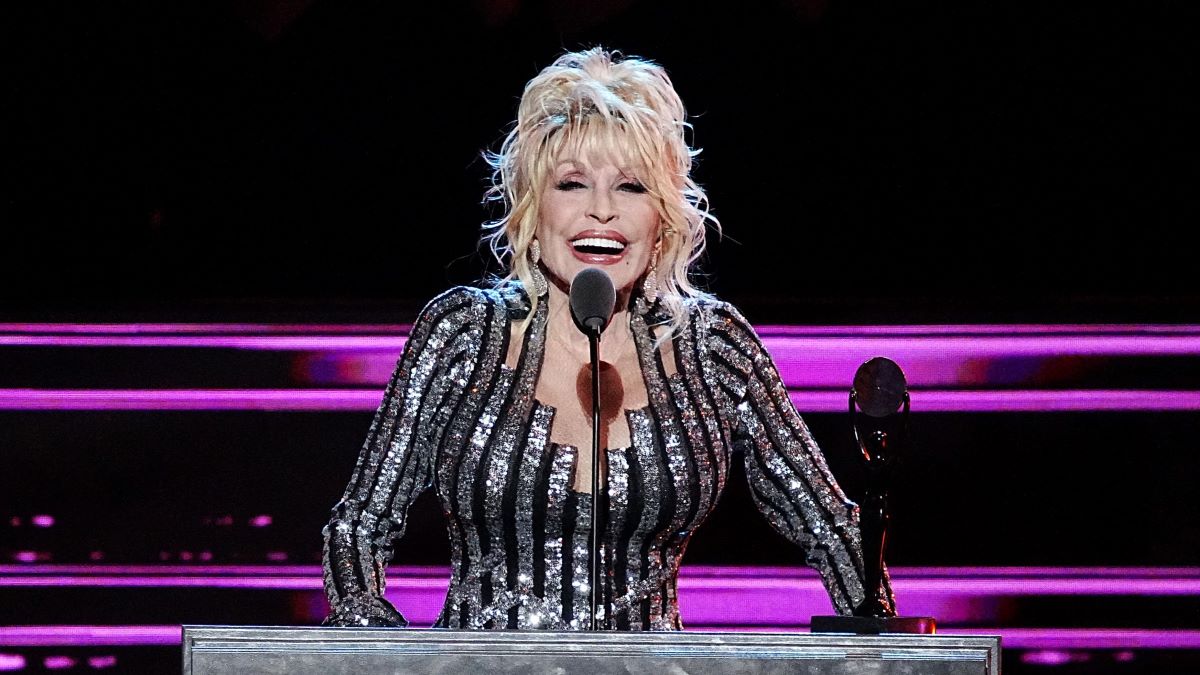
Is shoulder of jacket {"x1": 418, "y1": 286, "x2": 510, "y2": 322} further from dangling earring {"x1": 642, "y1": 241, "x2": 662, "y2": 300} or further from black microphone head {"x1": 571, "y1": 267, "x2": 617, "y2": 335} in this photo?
black microphone head {"x1": 571, "y1": 267, "x2": 617, "y2": 335}

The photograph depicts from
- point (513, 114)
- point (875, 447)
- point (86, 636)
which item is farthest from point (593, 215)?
point (86, 636)

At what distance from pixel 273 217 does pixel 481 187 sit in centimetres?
43

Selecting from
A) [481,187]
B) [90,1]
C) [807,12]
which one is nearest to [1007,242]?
[807,12]

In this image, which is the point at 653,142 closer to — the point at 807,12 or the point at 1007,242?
the point at 807,12

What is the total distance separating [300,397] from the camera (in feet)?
10.6

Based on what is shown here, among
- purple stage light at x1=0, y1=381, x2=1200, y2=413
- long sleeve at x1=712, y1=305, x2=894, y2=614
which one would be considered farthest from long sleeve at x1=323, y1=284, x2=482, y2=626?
purple stage light at x1=0, y1=381, x2=1200, y2=413

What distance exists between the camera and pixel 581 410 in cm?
236

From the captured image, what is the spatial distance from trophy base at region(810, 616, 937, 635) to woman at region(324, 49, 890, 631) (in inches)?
18.7

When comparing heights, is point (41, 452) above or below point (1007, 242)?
below

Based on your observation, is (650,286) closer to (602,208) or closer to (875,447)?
(602,208)

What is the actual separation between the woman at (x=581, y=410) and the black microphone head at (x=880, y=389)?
418mm

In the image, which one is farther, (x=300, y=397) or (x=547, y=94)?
(x=300, y=397)

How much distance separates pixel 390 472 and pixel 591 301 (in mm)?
578

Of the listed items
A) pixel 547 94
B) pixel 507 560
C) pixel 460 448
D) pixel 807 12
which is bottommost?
pixel 507 560
